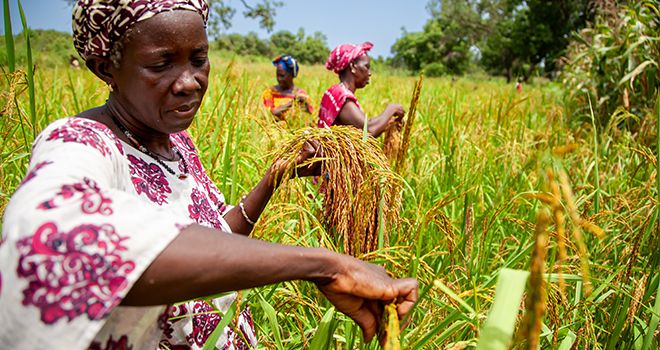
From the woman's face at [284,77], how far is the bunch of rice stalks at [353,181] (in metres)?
3.72

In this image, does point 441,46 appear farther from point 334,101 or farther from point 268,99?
point 334,101

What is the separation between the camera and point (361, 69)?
2.95 meters

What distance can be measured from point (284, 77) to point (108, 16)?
4008mm

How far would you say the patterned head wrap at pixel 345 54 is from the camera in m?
2.91

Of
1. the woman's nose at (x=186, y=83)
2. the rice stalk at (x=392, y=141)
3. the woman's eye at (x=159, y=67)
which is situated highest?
the woman's eye at (x=159, y=67)

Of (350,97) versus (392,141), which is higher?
(350,97)

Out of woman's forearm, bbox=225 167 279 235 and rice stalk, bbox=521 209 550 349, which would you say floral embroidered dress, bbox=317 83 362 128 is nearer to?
woman's forearm, bbox=225 167 279 235

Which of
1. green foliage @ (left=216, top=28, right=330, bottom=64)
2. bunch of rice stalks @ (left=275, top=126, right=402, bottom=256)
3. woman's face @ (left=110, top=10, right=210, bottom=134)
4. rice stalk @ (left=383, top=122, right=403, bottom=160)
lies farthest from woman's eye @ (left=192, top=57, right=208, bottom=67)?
green foliage @ (left=216, top=28, right=330, bottom=64)

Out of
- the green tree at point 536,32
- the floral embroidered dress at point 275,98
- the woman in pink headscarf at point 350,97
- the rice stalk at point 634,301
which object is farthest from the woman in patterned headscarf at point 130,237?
the green tree at point 536,32

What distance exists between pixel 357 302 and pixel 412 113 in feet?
1.81

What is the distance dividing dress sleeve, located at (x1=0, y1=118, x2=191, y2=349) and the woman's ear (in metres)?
0.45

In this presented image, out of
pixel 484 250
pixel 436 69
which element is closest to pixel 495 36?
pixel 436 69

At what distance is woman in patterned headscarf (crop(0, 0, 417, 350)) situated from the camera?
0.48 m

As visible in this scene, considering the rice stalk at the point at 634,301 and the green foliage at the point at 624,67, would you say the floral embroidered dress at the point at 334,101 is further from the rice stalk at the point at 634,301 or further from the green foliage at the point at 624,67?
the green foliage at the point at 624,67
